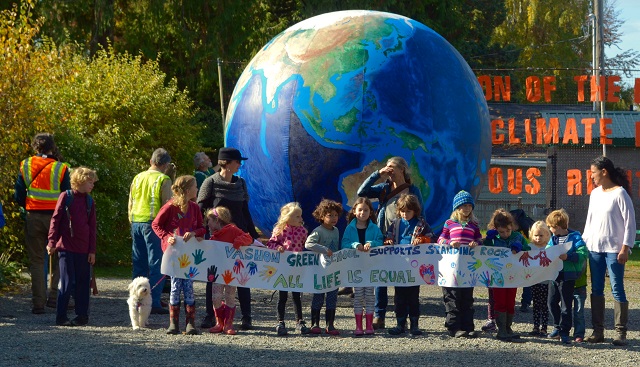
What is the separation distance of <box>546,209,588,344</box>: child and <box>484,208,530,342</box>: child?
13.9 inches

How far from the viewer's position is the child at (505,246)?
8906 mm

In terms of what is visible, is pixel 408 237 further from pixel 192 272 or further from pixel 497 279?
pixel 192 272

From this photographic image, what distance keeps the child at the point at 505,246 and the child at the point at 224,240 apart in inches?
95.1

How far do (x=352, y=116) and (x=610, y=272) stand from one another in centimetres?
311

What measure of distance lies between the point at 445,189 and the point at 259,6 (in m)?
20.5

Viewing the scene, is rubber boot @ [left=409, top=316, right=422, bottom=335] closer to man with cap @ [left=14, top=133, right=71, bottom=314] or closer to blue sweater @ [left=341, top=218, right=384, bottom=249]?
blue sweater @ [left=341, top=218, right=384, bottom=249]

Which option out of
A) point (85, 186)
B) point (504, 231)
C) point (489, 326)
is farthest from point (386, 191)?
point (85, 186)

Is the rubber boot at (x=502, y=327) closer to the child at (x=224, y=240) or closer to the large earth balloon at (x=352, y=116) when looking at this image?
the large earth balloon at (x=352, y=116)

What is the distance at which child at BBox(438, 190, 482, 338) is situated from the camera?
29.7ft

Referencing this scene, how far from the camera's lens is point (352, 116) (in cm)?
1016

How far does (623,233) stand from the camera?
8.74 metres

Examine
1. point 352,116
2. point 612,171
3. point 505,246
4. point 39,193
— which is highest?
point 352,116

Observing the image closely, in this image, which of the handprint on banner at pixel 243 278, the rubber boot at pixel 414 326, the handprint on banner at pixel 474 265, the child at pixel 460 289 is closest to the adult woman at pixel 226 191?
the handprint on banner at pixel 243 278

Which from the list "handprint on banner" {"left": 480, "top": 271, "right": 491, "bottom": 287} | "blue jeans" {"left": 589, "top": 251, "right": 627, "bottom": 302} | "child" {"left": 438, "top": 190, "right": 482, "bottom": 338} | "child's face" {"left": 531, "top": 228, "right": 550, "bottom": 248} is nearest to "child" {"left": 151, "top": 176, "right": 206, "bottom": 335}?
"child" {"left": 438, "top": 190, "right": 482, "bottom": 338}
